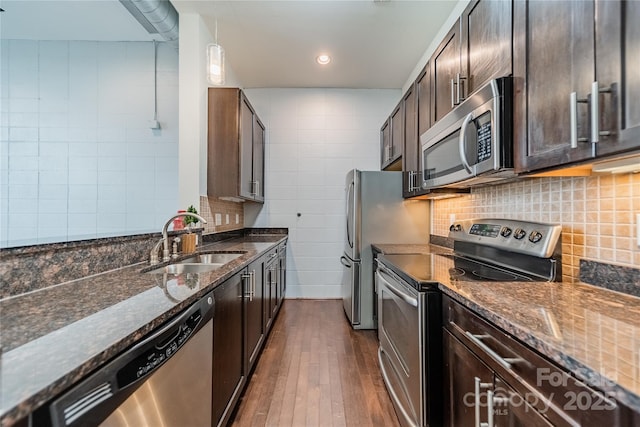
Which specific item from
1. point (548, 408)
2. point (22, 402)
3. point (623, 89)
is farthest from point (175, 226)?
point (623, 89)

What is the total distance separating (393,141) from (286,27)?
5.32 ft

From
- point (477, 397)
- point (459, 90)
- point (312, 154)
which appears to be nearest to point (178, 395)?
point (477, 397)

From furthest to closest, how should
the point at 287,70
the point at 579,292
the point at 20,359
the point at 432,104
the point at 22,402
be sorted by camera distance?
the point at 287,70
the point at 432,104
the point at 579,292
the point at 20,359
the point at 22,402

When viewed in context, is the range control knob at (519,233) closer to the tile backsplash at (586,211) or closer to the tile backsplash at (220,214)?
the tile backsplash at (586,211)

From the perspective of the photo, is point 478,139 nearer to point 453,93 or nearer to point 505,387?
point 453,93

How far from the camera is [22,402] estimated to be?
476 mm

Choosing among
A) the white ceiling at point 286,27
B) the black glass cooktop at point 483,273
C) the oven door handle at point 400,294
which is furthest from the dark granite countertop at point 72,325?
the white ceiling at point 286,27

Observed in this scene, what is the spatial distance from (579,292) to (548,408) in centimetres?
63

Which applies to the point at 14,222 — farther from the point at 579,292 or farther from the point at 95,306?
the point at 579,292

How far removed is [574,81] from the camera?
3.11 feet

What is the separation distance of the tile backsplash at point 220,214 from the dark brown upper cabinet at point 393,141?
201 cm

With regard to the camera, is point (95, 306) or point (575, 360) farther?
point (95, 306)

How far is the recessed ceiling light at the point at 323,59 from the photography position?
3.37 meters

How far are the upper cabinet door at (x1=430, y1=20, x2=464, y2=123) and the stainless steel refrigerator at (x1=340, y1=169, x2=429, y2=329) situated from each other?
1.03 meters
